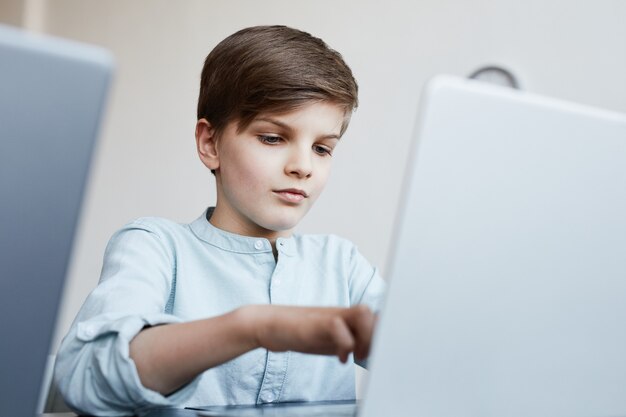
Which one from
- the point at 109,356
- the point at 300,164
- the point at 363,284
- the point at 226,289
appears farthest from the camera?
the point at 363,284

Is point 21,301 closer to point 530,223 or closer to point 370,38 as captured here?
point 530,223

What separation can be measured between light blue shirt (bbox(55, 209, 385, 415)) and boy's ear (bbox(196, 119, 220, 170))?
0.08m

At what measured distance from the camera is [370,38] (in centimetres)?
250

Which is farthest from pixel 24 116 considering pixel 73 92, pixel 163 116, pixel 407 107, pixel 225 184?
pixel 163 116

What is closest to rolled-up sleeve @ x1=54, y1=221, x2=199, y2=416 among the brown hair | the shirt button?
the shirt button

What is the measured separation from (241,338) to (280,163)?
1.34 feet

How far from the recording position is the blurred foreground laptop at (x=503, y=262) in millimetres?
547

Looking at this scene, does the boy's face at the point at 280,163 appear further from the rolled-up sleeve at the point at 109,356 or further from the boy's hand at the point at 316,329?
the boy's hand at the point at 316,329

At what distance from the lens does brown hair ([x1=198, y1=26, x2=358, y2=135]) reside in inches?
43.0

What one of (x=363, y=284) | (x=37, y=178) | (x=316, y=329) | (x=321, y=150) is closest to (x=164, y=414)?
(x=316, y=329)

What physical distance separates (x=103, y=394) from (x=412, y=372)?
11.4 inches

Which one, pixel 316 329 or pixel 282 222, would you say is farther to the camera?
pixel 282 222

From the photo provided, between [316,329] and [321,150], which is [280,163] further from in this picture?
[316,329]

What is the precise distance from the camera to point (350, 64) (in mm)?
2523
